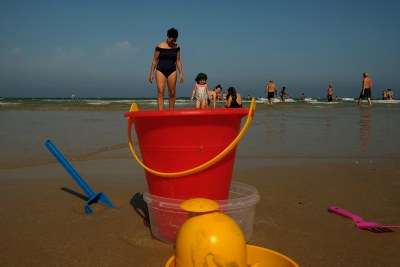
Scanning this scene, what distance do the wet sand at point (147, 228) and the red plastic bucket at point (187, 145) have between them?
1.14 ft

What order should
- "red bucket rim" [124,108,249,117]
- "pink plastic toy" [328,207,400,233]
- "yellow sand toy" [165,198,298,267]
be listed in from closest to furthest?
"yellow sand toy" [165,198,298,267], "red bucket rim" [124,108,249,117], "pink plastic toy" [328,207,400,233]

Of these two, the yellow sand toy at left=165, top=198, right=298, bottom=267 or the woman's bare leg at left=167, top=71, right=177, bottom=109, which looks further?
the woman's bare leg at left=167, top=71, right=177, bottom=109

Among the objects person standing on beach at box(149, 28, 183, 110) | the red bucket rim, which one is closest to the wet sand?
the red bucket rim

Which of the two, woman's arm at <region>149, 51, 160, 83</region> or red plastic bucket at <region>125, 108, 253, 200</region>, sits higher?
woman's arm at <region>149, 51, 160, 83</region>

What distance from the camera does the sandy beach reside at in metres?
1.79

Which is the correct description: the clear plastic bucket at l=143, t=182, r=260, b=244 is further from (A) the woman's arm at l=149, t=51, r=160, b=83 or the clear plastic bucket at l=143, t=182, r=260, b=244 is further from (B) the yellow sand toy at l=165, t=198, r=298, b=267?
(A) the woman's arm at l=149, t=51, r=160, b=83

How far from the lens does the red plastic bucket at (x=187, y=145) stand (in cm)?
179

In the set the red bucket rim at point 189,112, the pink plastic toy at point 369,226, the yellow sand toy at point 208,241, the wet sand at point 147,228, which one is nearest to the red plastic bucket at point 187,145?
the red bucket rim at point 189,112

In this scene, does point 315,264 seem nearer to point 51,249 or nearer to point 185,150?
point 185,150

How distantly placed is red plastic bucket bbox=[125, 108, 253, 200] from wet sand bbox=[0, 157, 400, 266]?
1.14 ft

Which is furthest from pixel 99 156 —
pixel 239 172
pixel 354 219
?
pixel 354 219

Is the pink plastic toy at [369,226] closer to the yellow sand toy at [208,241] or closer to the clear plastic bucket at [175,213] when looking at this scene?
the clear plastic bucket at [175,213]

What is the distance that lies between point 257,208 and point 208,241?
1.32m

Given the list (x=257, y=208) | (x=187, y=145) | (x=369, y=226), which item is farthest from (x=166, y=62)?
(x=369, y=226)
